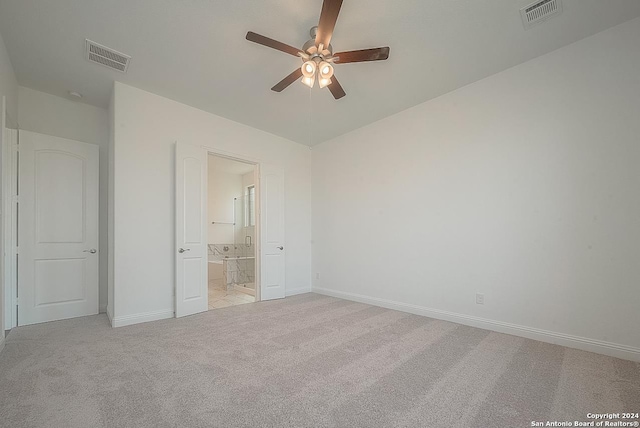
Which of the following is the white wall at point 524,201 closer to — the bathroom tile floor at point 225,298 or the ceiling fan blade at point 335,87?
the ceiling fan blade at point 335,87

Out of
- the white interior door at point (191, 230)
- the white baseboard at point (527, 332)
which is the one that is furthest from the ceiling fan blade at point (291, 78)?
the white baseboard at point (527, 332)

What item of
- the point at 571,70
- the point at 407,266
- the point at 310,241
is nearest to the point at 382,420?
the point at 407,266

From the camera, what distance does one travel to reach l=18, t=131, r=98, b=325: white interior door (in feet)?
11.6

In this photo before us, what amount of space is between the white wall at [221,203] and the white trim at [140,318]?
3.84 meters

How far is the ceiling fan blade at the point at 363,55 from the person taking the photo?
7.68ft

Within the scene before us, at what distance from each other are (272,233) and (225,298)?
1.48 metres

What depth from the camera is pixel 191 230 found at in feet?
13.1

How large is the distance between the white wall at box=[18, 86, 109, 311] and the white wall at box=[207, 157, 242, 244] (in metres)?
3.20

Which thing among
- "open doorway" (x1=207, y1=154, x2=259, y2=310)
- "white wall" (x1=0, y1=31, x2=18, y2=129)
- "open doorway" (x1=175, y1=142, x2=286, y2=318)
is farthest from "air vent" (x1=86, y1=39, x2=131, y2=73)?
"open doorway" (x1=207, y1=154, x2=259, y2=310)

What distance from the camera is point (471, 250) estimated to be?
11.3ft

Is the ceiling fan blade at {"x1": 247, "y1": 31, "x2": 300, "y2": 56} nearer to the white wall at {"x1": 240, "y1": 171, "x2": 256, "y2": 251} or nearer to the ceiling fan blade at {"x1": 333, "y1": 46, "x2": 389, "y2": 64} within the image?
the ceiling fan blade at {"x1": 333, "y1": 46, "x2": 389, "y2": 64}

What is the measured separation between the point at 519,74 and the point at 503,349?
298cm

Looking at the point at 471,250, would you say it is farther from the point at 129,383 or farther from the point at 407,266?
the point at 129,383

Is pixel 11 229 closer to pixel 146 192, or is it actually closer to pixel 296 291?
pixel 146 192
